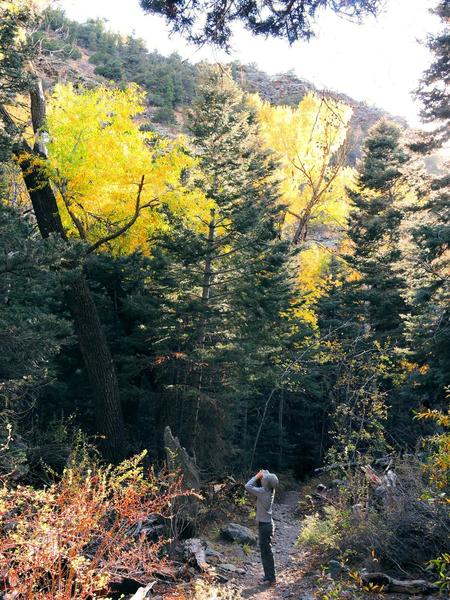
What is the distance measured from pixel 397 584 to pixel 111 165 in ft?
27.5

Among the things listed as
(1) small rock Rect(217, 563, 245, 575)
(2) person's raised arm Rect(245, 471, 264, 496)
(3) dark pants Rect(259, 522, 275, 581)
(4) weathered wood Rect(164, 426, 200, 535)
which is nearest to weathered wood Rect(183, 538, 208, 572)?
(4) weathered wood Rect(164, 426, 200, 535)

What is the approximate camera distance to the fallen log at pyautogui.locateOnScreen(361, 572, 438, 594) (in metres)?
4.73

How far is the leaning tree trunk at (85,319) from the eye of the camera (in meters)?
10.2

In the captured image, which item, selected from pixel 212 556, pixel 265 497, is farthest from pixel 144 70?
pixel 265 497

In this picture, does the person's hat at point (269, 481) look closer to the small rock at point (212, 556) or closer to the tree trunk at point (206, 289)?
the small rock at point (212, 556)

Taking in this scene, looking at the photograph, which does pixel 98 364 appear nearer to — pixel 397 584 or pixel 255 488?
pixel 255 488

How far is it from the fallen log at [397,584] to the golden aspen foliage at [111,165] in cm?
766

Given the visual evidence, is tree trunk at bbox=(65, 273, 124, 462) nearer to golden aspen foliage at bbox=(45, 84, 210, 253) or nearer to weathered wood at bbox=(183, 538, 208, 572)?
golden aspen foliage at bbox=(45, 84, 210, 253)

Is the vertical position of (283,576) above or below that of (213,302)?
below

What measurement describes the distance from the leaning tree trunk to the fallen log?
683 centimetres

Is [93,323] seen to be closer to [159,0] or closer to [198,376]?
[198,376]

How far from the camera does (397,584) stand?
16.1 ft

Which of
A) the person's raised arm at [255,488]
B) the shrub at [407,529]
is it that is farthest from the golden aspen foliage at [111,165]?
the shrub at [407,529]

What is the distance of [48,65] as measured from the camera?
32.2 feet
